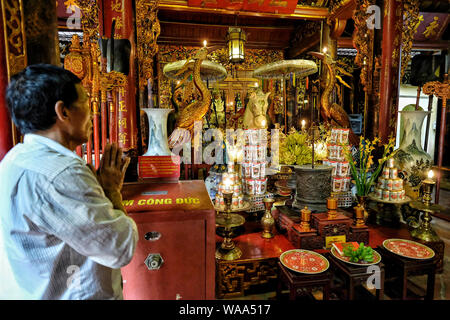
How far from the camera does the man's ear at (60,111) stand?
2.17ft

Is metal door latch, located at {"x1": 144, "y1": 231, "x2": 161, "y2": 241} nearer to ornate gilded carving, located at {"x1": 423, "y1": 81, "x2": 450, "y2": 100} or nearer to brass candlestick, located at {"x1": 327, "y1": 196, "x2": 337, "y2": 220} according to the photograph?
brass candlestick, located at {"x1": 327, "y1": 196, "x2": 337, "y2": 220}

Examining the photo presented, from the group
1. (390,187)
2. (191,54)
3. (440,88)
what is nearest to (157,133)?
(390,187)

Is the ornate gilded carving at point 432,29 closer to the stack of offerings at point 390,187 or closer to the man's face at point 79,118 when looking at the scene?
the stack of offerings at point 390,187

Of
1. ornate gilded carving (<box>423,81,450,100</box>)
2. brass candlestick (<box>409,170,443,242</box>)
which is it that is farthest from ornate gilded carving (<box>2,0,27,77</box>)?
ornate gilded carving (<box>423,81,450,100</box>)

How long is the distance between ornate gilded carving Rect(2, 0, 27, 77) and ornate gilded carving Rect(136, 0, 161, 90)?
7.92ft

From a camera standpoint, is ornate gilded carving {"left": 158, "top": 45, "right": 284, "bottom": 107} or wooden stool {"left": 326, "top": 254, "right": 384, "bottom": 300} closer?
wooden stool {"left": 326, "top": 254, "right": 384, "bottom": 300}

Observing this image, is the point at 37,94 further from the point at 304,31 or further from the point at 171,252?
the point at 304,31

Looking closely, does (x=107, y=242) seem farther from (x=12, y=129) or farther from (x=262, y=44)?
(x=262, y=44)

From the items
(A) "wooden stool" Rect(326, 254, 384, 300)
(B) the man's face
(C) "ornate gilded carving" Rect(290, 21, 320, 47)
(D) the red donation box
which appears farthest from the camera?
(C) "ornate gilded carving" Rect(290, 21, 320, 47)

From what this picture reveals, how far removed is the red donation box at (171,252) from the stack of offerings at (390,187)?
2.18 m

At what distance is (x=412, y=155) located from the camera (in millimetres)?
2945

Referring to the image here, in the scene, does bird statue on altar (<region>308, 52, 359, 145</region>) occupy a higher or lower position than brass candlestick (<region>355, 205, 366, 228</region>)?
higher

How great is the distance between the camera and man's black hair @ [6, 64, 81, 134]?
641mm

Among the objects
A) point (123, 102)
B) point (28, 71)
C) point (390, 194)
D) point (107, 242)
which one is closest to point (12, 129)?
point (28, 71)
